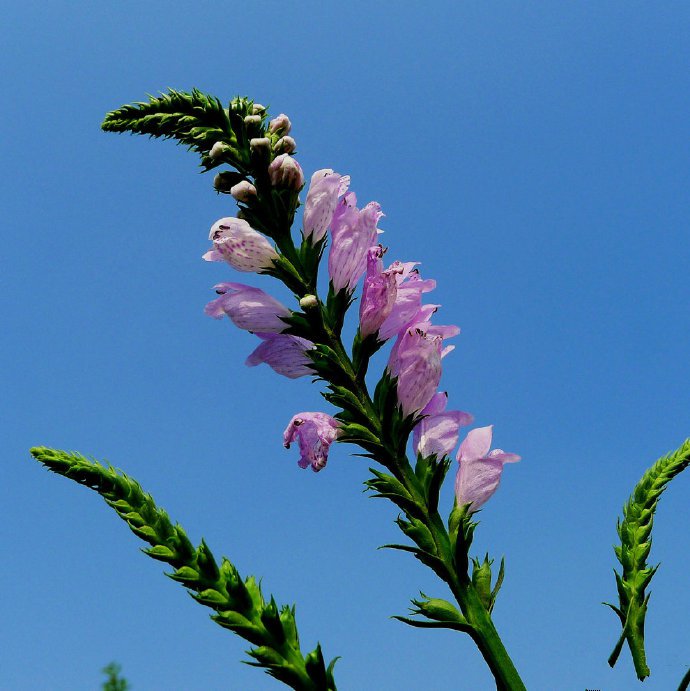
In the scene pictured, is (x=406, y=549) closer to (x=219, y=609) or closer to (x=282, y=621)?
(x=282, y=621)

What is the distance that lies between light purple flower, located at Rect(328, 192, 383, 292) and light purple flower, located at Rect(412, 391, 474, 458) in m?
0.92

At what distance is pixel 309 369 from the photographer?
16.0ft

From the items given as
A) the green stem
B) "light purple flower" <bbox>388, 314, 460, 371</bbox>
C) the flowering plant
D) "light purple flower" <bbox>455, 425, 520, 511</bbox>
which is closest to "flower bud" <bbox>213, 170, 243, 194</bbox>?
the flowering plant

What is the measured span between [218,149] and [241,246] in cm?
66

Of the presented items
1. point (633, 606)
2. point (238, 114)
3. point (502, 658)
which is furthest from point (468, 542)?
point (238, 114)

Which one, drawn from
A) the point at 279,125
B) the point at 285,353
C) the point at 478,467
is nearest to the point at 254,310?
the point at 285,353

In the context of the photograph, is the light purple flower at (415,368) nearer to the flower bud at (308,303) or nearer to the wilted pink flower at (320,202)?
the flower bud at (308,303)

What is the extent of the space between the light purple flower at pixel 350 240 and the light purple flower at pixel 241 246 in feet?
1.34

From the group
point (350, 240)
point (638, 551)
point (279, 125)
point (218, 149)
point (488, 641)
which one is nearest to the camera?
point (488, 641)

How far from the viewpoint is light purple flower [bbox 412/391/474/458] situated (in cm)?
454

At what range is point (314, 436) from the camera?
473 centimetres

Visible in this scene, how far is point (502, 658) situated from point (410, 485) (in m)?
0.96

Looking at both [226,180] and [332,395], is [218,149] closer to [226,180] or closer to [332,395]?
[226,180]

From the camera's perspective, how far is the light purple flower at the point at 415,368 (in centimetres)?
451
